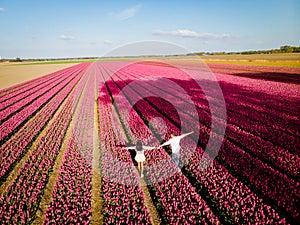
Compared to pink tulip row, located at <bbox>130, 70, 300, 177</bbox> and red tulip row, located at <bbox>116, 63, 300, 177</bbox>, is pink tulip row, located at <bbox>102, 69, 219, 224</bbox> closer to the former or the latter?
red tulip row, located at <bbox>116, 63, 300, 177</bbox>

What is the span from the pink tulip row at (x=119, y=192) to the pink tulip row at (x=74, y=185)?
631 millimetres

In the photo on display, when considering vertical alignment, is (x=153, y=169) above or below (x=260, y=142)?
below

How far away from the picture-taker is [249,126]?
12.1 metres

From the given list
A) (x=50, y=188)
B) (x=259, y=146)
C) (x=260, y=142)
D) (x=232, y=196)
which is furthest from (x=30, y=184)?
(x=260, y=142)

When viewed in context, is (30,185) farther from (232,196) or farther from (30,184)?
(232,196)

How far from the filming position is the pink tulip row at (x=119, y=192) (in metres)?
5.91

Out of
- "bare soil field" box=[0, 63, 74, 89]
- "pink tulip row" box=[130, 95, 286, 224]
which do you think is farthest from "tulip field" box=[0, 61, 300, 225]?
"bare soil field" box=[0, 63, 74, 89]

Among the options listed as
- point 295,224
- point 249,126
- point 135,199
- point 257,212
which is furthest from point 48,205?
point 249,126

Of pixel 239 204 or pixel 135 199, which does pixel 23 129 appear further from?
pixel 239 204

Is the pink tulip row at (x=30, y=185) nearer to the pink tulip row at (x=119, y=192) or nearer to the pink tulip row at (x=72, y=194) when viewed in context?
the pink tulip row at (x=72, y=194)

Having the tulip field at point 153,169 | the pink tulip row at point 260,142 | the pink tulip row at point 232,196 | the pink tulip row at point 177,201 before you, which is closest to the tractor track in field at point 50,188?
the tulip field at point 153,169

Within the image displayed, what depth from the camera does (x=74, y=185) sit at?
24.5ft

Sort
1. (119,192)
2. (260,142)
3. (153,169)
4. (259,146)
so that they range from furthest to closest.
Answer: (260,142)
(259,146)
(153,169)
(119,192)

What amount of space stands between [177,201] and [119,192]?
2.16 m
